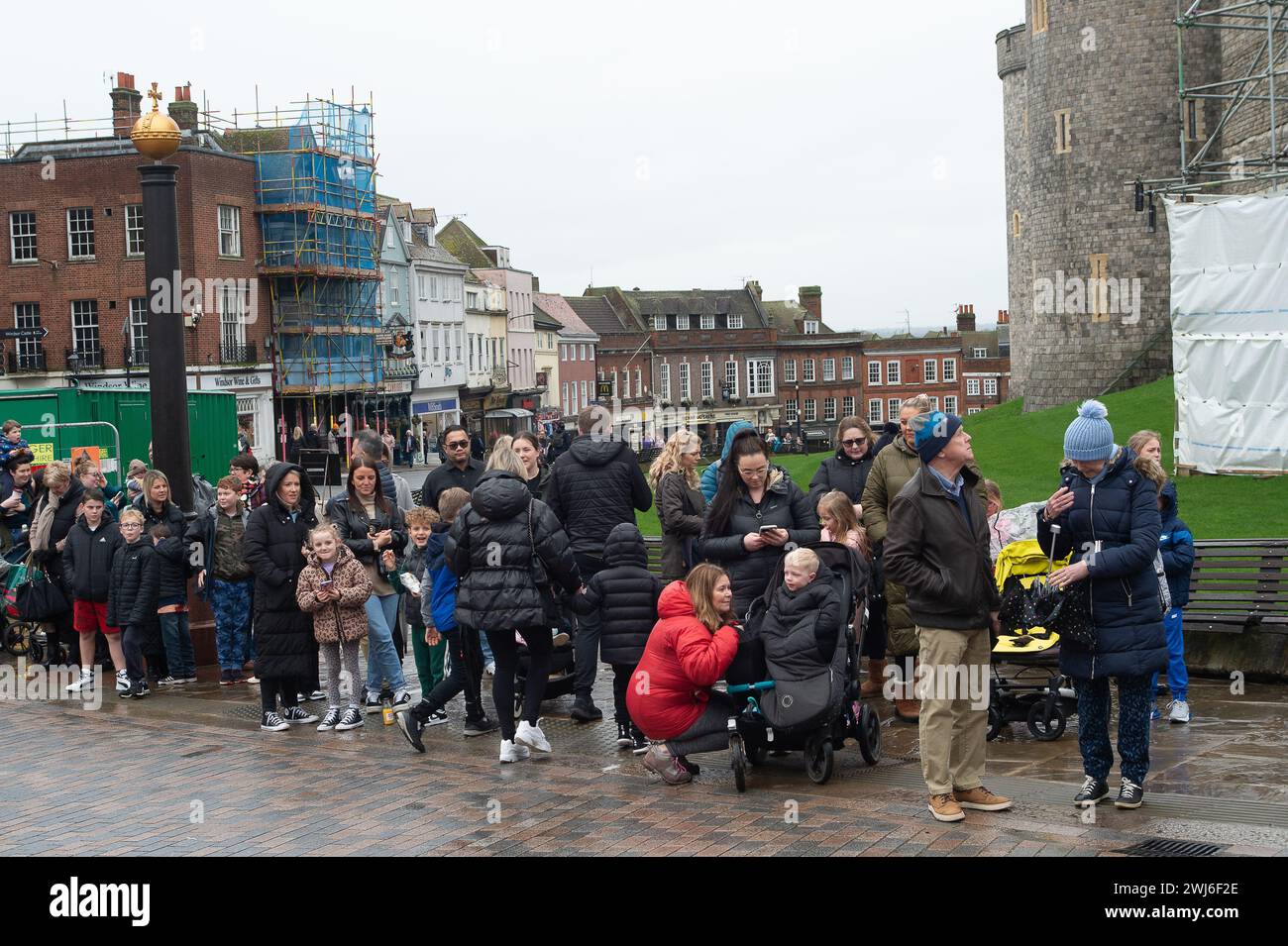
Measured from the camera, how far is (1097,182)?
40.1 metres

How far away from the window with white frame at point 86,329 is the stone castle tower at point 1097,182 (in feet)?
103

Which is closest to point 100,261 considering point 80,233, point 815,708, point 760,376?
point 80,233

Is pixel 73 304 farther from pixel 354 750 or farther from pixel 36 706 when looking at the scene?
pixel 354 750

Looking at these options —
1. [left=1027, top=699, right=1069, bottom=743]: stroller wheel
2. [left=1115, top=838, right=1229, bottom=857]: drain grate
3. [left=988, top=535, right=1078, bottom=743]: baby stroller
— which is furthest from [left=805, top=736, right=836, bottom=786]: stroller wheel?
[left=1115, top=838, right=1229, bottom=857]: drain grate

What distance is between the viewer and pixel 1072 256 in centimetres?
4138

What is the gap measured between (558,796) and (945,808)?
2.18m

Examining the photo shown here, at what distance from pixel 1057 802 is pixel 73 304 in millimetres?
48375

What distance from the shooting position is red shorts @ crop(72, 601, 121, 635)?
→ 12.3 m

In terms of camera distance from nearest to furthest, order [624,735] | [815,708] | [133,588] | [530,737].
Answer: [815,708], [530,737], [624,735], [133,588]

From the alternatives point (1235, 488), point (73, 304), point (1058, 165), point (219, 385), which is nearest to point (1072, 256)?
point (1058, 165)

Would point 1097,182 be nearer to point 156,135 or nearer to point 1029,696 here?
point 156,135

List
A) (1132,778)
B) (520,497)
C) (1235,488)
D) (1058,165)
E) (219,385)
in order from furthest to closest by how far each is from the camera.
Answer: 1. (219,385)
2. (1058,165)
3. (1235,488)
4. (520,497)
5. (1132,778)

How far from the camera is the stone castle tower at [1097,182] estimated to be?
38.4 meters

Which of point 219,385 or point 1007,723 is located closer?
point 1007,723
